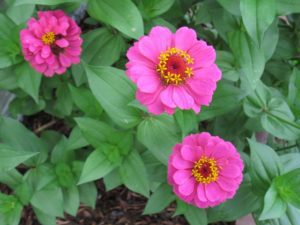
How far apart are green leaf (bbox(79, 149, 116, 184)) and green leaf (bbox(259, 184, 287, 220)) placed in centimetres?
39

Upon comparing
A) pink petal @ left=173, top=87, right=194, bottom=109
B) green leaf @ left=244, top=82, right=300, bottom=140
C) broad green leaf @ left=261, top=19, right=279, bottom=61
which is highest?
pink petal @ left=173, top=87, right=194, bottom=109

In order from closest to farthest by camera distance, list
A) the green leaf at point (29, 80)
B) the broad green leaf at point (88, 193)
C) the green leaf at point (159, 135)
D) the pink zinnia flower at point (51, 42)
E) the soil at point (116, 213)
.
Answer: the green leaf at point (159, 135) < the pink zinnia flower at point (51, 42) < the green leaf at point (29, 80) < the broad green leaf at point (88, 193) < the soil at point (116, 213)

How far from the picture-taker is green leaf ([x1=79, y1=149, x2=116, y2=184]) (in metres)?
1.06

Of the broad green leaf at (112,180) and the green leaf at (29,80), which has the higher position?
the green leaf at (29,80)

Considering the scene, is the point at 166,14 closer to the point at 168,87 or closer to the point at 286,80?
the point at 286,80

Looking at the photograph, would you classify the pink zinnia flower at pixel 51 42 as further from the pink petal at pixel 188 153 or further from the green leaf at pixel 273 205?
the green leaf at pixel 273 205

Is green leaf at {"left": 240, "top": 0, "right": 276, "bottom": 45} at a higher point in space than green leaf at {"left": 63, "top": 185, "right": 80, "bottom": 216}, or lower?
higher

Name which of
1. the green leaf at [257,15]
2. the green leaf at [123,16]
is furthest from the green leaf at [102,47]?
the green leaf at [257,15]

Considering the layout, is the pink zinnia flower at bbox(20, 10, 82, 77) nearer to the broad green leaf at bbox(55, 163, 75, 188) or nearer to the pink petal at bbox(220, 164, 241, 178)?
the broad green leaf at bbox(55, 163, 75, 188)

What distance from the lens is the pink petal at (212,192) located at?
978mm

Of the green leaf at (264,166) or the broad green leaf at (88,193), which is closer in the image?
the green leaf at (264,166)

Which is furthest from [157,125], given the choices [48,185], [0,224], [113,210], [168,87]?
[113,210]

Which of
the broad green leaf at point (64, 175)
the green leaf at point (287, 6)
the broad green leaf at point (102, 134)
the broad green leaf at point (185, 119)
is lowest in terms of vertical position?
the broad green leaf at point (64, 175)

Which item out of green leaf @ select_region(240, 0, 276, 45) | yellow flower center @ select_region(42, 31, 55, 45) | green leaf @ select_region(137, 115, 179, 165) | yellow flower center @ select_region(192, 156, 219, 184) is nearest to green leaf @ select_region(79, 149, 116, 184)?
green leaf @ select_region(137, 115, 179, 165)
